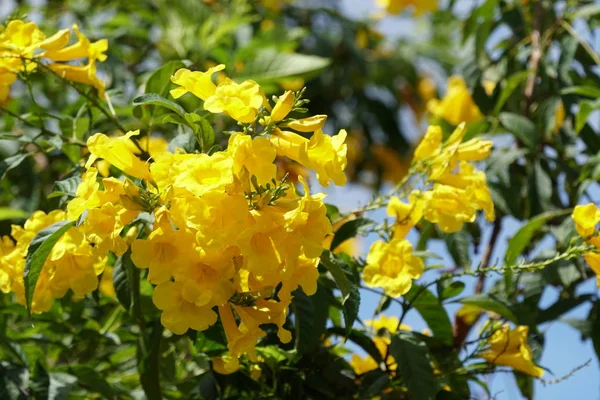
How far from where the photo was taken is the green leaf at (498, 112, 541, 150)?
82.7 inches

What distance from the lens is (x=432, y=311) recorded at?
62.9 inches

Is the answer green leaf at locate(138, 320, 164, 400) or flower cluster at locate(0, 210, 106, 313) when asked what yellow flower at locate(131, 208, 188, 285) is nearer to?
flower cluster at locate(0, 210, 106, 313)

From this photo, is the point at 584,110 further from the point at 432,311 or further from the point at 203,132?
the point at 203,132

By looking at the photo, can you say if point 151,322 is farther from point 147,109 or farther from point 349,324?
point 349,324

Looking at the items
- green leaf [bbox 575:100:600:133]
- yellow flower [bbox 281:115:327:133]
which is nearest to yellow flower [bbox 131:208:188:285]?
yellow flower [bbox 281:115:327:133]

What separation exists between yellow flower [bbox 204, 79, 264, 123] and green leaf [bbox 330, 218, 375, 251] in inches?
17.6

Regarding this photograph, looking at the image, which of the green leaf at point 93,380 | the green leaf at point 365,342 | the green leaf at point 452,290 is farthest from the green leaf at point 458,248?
the green leaf at point 93,380

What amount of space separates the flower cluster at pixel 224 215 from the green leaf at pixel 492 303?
0.47 m

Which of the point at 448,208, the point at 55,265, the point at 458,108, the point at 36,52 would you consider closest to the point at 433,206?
the point at 448,208

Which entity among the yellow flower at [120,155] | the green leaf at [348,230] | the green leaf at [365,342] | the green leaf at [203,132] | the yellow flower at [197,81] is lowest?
the green leaf at [365,342]

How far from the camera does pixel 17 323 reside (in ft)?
6.95

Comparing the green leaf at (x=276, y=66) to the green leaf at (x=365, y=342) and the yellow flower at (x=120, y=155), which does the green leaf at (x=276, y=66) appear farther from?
the yellow flower at (x=120, y=155)

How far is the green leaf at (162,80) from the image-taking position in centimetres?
150

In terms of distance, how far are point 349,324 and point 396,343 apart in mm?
257
